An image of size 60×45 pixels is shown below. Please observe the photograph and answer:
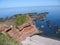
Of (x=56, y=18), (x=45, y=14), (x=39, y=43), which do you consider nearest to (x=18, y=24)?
(x=39, y=43)

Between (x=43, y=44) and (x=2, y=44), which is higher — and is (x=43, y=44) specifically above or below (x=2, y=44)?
below

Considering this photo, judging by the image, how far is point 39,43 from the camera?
18484 millimetres

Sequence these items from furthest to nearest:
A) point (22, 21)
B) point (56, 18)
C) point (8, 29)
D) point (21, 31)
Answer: point (56, 18) < point (22, 21) < point (21, 31) < point (8, 29)

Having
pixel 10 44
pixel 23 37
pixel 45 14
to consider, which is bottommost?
pixel 45 14

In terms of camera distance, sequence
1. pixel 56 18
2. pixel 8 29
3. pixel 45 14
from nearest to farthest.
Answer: pixel 8 29 → pixel 56 18 → pixel 45 14

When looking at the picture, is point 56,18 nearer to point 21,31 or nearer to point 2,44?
point 21,31

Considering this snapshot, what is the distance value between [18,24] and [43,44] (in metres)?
→ 5.33

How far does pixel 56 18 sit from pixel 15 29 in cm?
2191

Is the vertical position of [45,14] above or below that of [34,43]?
below

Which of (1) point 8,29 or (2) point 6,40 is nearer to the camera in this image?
(2) point 6,40

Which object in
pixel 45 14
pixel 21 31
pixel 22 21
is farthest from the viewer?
pixel 45 14

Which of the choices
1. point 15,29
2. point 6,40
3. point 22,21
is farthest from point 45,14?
point 6,40

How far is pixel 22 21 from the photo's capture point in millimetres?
23484

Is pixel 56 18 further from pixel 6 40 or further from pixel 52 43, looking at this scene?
pixel 6 40
